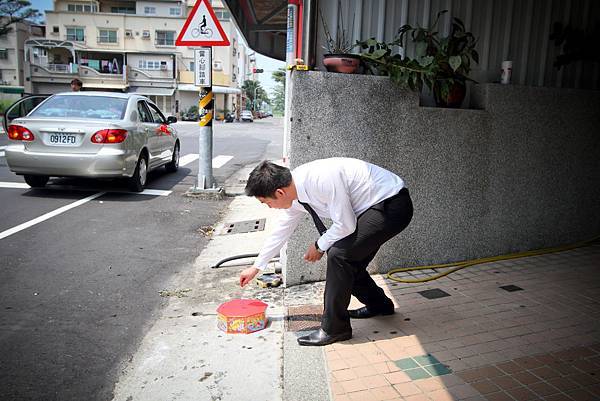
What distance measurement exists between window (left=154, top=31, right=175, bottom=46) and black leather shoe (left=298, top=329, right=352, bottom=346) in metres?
54.6

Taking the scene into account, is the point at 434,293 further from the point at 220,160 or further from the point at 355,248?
the point at 220,160

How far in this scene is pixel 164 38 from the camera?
53.4 m

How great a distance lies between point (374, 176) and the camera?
10.7 ft

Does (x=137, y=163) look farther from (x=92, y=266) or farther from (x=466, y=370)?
(x=466, y=370)

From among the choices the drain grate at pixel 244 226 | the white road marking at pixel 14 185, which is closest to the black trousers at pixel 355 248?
the drain grate at pixel 244 226

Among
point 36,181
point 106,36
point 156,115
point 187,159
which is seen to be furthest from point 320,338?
point 106,36

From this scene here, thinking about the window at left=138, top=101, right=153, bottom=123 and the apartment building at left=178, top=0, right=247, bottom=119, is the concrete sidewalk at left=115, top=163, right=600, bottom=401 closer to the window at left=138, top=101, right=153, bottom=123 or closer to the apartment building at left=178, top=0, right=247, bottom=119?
the window at left=138, top=101, right=153, bottom=123

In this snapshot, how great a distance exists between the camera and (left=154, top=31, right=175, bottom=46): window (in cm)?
5328

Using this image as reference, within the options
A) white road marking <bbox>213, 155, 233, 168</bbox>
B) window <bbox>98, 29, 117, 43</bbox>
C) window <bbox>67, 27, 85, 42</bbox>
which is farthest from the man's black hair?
Result: window <bbox>67, 27, 85, 42</bbox>

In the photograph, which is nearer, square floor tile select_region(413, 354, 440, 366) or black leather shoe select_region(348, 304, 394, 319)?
square floor tile select_region(413, 354, 440, 366)

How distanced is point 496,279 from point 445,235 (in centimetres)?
63

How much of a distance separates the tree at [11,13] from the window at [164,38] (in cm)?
1359

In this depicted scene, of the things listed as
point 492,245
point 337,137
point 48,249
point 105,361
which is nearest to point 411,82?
point 337,137

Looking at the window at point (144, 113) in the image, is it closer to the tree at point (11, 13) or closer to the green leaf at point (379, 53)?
the green leaf at point (379, 53)
